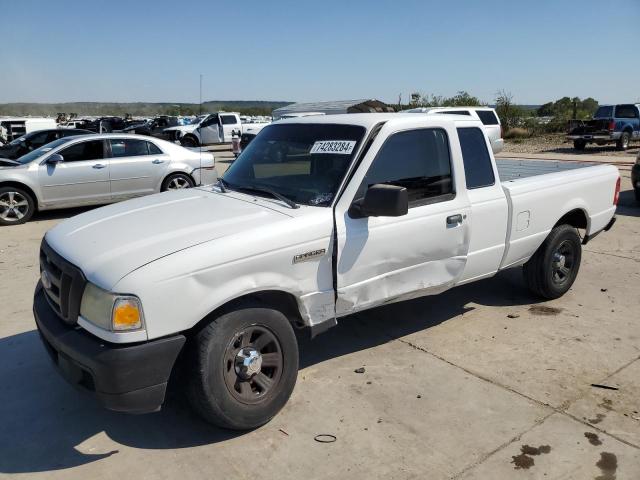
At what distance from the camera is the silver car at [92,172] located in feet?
30.5

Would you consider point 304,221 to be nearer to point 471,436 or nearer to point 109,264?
point 109,264

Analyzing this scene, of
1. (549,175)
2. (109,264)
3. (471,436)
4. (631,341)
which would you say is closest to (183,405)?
(109,264)

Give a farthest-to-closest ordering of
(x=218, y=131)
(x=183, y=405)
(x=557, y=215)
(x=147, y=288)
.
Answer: (x=218, y=131)
(x=557, y=215)
(x=183, y=405)
(x=147, y=288)

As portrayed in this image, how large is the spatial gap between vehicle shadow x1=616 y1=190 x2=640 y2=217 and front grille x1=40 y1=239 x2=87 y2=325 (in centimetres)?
957

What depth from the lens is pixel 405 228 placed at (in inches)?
151

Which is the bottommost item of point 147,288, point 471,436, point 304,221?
point 471,436

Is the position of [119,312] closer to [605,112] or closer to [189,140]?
[605,112]

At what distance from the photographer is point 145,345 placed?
9.19ft

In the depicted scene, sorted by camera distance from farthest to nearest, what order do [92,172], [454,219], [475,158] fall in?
[92,172] < [475,158] < [454,219]

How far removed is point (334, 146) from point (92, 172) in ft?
23.8

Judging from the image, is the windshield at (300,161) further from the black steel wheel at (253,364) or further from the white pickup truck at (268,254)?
the black steel wheel at (253,364)

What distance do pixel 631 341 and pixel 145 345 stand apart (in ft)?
13.0

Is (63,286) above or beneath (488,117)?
beneath

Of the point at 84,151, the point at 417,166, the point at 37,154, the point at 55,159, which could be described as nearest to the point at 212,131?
the point at 84,151
